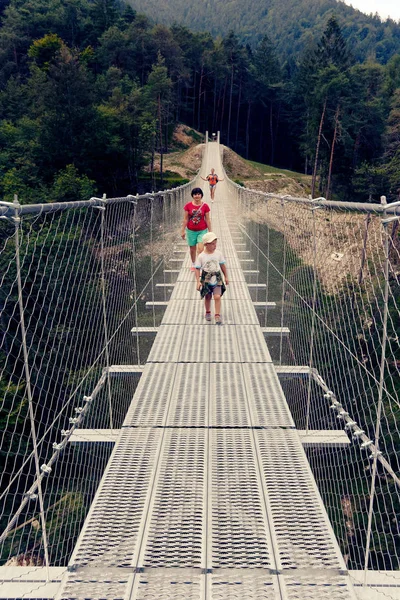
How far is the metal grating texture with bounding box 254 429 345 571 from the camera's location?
150 cm

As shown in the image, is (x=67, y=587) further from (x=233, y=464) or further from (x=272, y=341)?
(x=272, y=341)

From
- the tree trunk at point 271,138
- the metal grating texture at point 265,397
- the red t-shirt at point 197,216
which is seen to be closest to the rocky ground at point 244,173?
the tree trunk at point 271,138

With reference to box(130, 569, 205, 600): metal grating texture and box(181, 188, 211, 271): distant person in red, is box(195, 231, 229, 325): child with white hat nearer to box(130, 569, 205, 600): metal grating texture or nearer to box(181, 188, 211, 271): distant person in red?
box(181, 188, 211, 271): distant person in red

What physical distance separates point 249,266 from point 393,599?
4.19 m

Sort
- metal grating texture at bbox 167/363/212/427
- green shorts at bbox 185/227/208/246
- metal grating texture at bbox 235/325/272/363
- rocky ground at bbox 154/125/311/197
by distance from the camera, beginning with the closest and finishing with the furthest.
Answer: metal grating texture at bbox 167/363/212/427, metal grating texture at bbox 235/325/272/363, green shorts at bbox 185/227/208/246, rocky ground at bbox 154/125/311/197

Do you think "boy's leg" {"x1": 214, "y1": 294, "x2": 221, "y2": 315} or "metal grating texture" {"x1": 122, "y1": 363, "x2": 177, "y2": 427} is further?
"boy's leg" {"x1": 214, "y1": 294, "x2": 221, "y2": 315}

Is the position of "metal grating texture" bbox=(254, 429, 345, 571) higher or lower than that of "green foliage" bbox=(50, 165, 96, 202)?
lower

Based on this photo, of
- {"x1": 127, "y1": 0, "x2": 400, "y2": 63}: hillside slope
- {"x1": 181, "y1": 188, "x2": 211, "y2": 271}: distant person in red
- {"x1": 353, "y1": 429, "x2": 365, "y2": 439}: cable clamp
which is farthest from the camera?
{"x1": 127, "y1": 0, "x2": 400, "y2": 63}: hillside slope

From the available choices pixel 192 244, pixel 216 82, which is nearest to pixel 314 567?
pixel 192 244

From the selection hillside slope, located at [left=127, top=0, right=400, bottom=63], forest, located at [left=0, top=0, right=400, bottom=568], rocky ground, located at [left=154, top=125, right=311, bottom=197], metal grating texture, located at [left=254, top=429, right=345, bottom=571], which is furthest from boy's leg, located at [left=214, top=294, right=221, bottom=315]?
hillside slope, located at [left=127, top=0, right=400, bottom=63]

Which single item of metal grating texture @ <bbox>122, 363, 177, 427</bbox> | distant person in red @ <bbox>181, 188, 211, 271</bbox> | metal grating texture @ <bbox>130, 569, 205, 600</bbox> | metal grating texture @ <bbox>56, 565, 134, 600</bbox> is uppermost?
distant person in red @ <bbox>181, 188, 211, 271</bbox>

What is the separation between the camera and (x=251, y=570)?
4.74 ft

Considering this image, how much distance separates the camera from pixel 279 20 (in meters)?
81.2

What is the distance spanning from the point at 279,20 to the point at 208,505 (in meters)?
93.5
